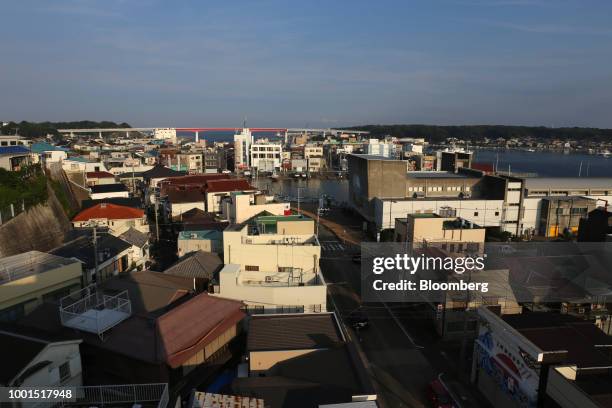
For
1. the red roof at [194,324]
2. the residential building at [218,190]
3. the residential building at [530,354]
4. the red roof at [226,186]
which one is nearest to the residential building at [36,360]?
the red roof at [194,324]

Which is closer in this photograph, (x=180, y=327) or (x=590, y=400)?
(x=590, y=400)

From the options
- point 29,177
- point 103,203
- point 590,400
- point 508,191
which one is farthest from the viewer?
point 508,191

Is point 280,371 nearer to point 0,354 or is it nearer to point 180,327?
point 180,327

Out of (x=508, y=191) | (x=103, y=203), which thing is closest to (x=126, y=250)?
(x=103, y=203)

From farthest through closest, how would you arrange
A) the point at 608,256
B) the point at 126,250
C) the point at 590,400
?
the point at 126,250
the point at 608,256
the point at 590,400

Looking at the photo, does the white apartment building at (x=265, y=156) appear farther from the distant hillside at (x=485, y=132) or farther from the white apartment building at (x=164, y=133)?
the distant hillside at (x=485, y=132)

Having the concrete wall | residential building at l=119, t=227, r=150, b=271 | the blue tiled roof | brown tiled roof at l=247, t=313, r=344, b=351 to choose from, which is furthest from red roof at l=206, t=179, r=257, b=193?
brown tiled roof at l=247, t=313, r=344, b=351

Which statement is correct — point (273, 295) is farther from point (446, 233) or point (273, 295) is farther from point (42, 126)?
point (42, 126)

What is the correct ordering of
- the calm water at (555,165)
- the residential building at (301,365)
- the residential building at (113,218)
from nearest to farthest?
1. the residential building at (301,365)
2. the residential building at (113,218)
3. the calm water at (555,165)
